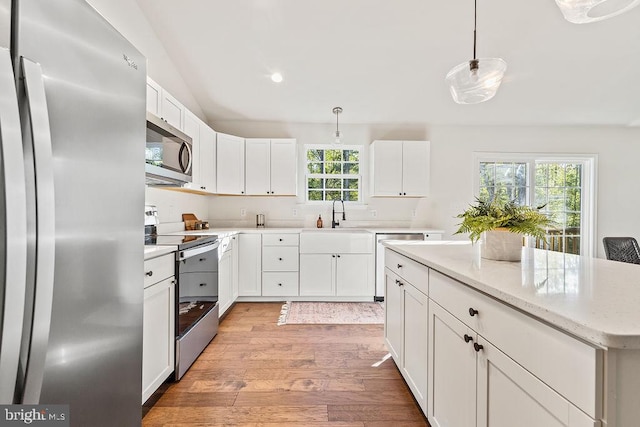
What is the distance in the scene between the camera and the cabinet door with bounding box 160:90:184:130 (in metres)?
2.38

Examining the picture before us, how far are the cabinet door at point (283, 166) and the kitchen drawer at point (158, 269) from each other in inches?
87.9

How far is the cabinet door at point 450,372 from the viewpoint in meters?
1.04

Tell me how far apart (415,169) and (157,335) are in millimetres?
3518

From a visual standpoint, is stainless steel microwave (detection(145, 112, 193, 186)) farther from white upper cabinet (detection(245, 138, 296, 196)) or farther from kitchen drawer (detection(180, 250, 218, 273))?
white upper cabinet (detection(245, 138, 296, 196))

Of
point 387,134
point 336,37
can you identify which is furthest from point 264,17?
point 387,134

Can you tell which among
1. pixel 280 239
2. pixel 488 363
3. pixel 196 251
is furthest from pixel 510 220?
pixel 280 239

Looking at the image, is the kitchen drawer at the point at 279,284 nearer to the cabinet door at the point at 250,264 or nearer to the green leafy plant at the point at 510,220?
the cabinet door at the point at 250,264

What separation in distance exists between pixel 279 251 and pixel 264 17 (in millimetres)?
2433

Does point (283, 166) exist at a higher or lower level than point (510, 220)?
higher

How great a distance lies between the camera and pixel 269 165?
3.90 m


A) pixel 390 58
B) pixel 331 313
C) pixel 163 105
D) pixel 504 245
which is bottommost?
pixel 331 313

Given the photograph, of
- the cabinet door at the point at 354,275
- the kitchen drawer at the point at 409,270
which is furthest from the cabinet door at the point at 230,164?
the kitchen drawer at the point at 409,270

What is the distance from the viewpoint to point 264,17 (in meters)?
2.57

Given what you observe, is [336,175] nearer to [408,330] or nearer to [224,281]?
[224,281]
